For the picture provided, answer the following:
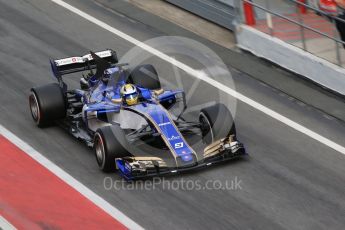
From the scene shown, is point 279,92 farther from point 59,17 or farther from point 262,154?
point 59,17

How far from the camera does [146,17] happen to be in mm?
21234

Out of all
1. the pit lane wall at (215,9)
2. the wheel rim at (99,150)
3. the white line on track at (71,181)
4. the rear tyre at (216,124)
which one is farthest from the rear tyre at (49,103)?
the pit lane wall at (215,9)

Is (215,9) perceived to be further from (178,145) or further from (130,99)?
(178,145)

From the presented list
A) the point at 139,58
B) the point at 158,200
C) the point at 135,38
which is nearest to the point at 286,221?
the point at 158,200

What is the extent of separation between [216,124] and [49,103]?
2.94 m

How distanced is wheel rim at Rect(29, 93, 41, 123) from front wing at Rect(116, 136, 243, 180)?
8.22 ft

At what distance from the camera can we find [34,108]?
52.3 feet

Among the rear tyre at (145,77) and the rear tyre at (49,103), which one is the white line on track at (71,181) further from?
the rear tyre at (145,77)

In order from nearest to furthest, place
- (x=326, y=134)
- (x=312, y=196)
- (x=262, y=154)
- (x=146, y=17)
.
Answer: (x=312, y=196) → (x=262, y=154) → (x=326, y=134) → (x=146, y=17)

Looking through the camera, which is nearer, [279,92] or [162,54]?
[279,92]

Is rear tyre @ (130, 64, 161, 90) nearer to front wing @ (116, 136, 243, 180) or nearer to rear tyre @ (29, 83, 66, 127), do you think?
rear tyre @ (29, 83, 66, 127)

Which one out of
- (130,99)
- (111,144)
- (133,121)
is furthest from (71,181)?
(130,99)

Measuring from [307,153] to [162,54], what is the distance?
5.37 m

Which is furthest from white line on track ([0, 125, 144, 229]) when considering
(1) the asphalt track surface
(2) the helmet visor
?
(2) the helmet visor
